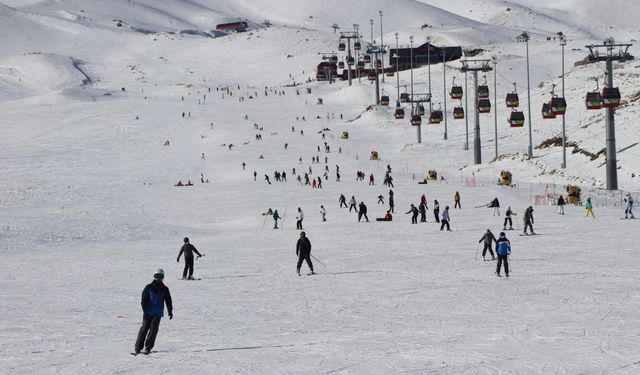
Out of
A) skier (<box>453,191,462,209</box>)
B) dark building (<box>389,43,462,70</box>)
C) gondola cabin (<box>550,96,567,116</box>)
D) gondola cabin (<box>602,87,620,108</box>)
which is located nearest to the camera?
skier (<box>453,191,462,209</box>)

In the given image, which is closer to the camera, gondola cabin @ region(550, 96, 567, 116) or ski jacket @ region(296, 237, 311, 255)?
ski jacket @ region(296, 237, 311, 255)

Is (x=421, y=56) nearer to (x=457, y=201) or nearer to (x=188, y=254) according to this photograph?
(x=457, y=201)

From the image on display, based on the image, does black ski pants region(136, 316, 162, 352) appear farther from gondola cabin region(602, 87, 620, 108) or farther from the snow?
gondola cabin region(602, 87, 620, 108)

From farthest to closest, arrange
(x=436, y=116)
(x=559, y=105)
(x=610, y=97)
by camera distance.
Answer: (x=436, y=116)
(x=559, y=105)
(x=610, y=97)

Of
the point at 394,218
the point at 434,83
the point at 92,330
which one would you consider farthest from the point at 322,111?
the point at 92,330

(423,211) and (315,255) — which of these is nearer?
(315,255)

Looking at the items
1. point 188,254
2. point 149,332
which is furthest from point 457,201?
point 149,332

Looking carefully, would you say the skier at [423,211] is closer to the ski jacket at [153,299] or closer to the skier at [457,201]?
the skier at [457,201]

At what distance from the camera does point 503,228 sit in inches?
1307

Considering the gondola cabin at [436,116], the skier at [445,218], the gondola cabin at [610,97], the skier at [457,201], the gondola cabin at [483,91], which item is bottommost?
the skier at [445,218]

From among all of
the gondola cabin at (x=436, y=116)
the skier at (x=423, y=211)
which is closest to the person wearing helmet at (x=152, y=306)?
the skier at (x=423, y=211)

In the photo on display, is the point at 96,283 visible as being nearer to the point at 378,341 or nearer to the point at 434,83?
the point at 378,341

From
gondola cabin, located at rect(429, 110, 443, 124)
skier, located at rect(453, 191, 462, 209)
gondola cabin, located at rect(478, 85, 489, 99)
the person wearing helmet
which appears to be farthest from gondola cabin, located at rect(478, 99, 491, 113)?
the person wearing helmet

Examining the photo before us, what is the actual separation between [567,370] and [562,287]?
792 cm
